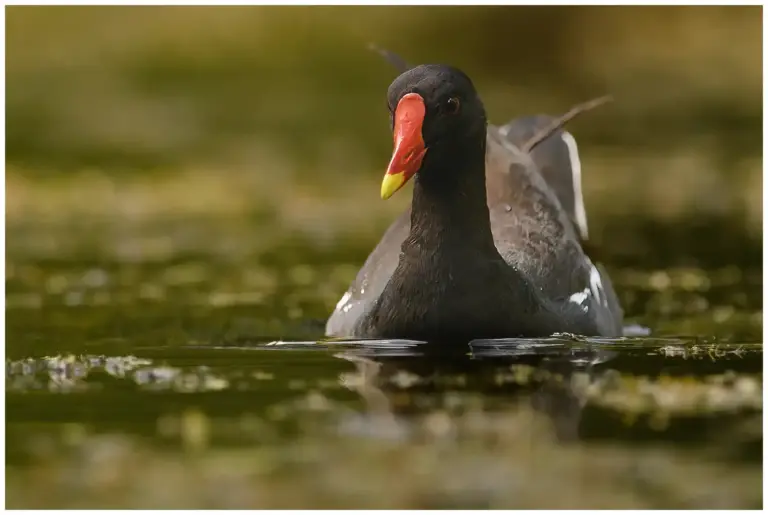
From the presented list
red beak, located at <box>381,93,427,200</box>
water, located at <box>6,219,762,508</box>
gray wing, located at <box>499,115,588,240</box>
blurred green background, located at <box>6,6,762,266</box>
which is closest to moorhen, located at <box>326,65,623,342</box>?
red beak, located at <box>381,93,427,200</box>

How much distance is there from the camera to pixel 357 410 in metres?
5.90

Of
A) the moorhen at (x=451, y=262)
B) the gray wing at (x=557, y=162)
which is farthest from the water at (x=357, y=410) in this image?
the gray wing at (x=557, y=162)

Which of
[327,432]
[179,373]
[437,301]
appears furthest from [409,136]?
[327,432]

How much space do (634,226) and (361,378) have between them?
5.99 m

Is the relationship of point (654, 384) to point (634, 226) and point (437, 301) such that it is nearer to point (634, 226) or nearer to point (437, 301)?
point (437, 301)

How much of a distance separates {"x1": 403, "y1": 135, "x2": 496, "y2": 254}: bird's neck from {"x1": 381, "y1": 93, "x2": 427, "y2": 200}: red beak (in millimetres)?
297

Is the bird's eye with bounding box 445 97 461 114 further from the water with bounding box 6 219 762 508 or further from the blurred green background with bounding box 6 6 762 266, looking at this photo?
the blurred green background with bounding box 6 6 762 266

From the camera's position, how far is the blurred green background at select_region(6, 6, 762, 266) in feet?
47.9

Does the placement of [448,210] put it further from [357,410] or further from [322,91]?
[322,91]

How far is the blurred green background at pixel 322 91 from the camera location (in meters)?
14.6

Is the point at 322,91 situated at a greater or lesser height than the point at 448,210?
greater

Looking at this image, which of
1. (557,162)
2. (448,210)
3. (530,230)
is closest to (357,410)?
(448,210)

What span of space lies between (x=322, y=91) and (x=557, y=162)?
6.91 meters

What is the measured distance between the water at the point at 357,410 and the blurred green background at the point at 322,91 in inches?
218
